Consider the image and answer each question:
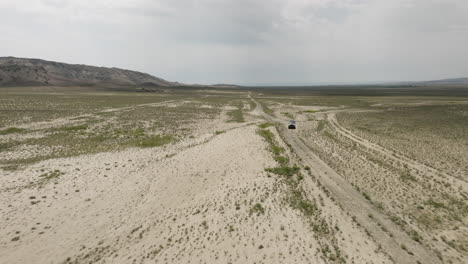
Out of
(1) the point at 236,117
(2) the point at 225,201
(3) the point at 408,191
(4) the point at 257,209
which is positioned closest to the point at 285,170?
(4) the point at 257,209

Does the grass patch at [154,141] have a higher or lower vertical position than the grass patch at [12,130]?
lower

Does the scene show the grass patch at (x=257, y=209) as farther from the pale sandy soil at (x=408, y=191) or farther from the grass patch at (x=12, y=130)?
the grass patch at (x=12, y=130)

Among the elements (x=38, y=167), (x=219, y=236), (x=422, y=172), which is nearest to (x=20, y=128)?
(x=38, y=167)

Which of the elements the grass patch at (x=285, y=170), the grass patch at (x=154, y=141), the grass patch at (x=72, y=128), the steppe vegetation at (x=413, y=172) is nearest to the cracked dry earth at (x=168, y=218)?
the grass patch at (x=285, y=170)

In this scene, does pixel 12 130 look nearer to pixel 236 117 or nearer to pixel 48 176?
pixel 48 176

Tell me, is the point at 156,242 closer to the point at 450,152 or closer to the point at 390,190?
the point at 390,190

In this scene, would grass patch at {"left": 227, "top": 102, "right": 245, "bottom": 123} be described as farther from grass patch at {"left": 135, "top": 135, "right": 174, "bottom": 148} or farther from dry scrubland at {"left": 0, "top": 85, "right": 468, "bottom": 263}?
grass patch at {"left": 135, "top": 135, "right": 174, "bottom": 148}

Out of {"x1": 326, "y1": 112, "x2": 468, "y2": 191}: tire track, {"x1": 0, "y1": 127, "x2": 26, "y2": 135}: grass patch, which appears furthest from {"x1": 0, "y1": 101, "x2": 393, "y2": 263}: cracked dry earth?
{"x1": 0, "y1": 127, "x2": 26, "y2": 135}: grass patch
